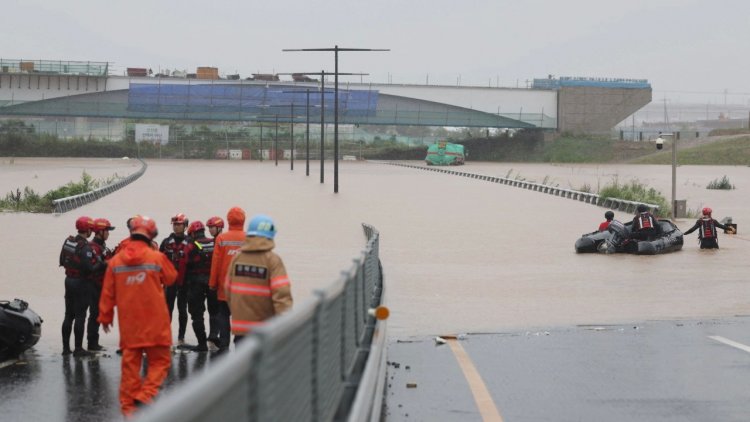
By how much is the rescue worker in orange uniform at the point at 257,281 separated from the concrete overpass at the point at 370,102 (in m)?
124

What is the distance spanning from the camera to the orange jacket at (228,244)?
12.4m

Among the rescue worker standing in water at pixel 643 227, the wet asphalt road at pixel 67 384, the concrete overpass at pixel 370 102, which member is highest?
the concrete overpass at pixel 370 102

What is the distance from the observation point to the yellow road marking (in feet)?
36.3

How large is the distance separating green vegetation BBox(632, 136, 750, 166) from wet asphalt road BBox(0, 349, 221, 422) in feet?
372

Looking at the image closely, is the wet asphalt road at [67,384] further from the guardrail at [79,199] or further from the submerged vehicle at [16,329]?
the guardrail at [79,199]

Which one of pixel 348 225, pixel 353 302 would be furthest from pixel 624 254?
pixel 353 302

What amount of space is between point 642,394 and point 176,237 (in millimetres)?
5386

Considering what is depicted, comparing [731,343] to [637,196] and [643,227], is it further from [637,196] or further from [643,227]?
[637,196]

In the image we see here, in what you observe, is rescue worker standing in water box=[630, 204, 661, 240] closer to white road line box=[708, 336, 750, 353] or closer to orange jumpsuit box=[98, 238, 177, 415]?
white road line box=[708, 336, 750, 353]

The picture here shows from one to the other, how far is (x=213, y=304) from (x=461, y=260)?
525 inches

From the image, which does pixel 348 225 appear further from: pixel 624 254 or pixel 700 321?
pixel 700 321

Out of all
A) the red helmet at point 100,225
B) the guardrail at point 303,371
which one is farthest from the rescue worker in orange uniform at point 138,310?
the red helmet at point 100,225

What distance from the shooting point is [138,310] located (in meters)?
9.92

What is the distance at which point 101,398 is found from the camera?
468 inches
